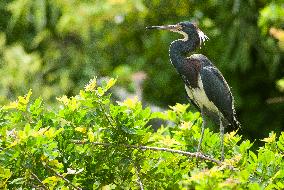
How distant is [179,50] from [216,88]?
26cm

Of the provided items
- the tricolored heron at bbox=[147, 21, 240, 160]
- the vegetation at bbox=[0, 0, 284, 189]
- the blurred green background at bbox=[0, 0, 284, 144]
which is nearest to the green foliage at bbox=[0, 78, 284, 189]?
the tricolored heron at bbox=[147, 21, 240, 160]

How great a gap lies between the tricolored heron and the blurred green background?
3.78 metres

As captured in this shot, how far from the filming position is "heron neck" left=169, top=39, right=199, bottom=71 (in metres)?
3.12

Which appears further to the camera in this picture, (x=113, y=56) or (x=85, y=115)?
(x=113, y=56)

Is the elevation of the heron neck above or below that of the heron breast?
above

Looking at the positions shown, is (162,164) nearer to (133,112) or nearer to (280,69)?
(133,112)

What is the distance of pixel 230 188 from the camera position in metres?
2.30

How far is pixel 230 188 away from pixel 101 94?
0.73 metres

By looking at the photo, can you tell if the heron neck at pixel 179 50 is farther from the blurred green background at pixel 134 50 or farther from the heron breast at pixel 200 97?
the blurred green background at pixel 134 50

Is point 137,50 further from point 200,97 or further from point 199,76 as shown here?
point 199,76

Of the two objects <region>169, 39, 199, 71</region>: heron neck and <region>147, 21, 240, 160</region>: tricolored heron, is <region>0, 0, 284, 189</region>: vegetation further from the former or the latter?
<region>169, 39, 199, 71</region>: heron neck

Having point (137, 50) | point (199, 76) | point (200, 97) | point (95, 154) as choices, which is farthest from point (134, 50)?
point (95, 154)

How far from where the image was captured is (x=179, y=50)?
10.2 feet

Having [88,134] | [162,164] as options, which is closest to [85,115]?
[88,134]
